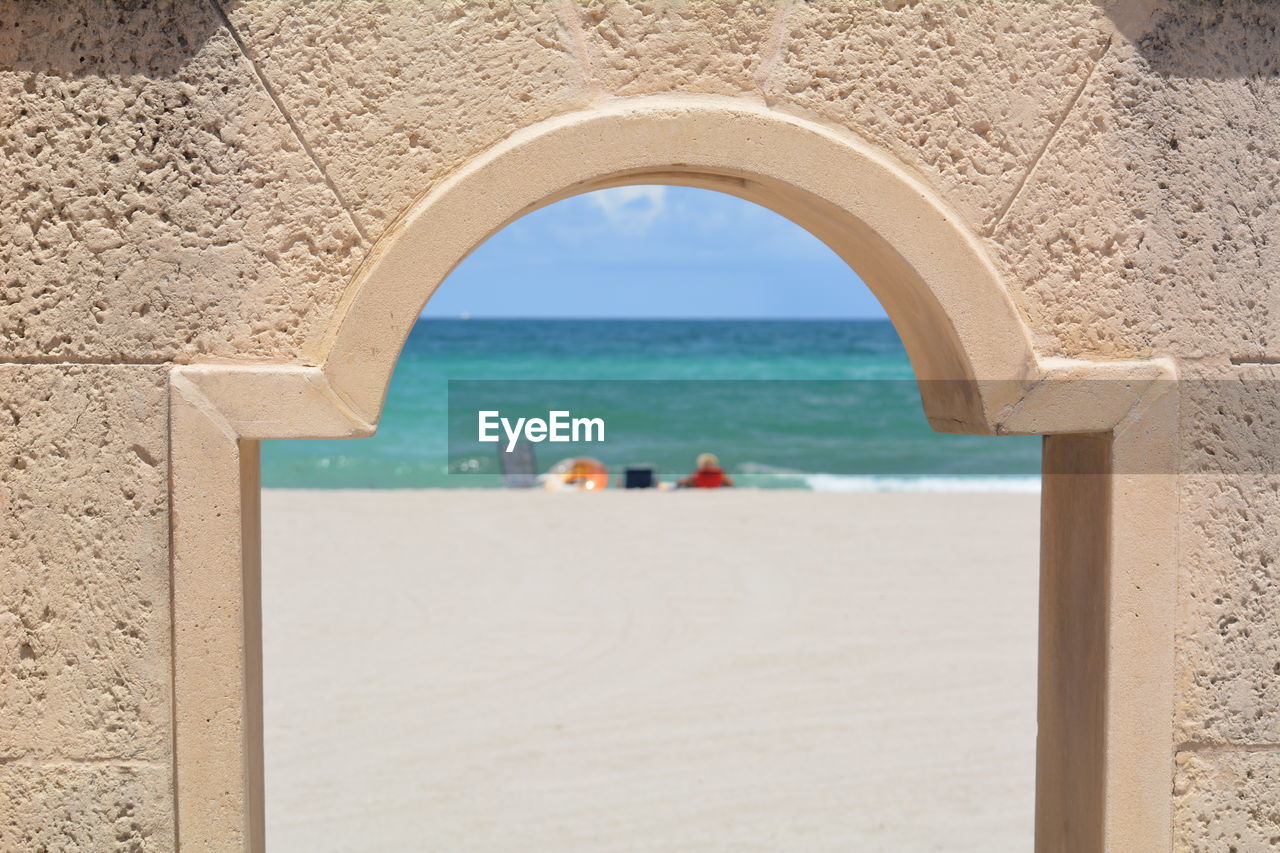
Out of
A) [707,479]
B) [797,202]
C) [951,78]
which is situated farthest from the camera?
[707,479]

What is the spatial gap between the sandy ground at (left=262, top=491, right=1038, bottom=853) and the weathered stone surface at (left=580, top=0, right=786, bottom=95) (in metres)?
4.29

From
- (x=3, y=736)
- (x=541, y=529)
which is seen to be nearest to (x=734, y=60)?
(x=3, y=736)

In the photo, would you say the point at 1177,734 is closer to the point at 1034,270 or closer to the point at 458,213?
the point at 1034,270

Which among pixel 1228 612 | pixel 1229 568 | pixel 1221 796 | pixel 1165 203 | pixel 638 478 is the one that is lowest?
pixel 1221 796

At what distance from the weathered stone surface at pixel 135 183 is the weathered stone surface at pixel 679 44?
730 millimetres

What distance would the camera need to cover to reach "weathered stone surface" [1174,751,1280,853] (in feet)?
9.13

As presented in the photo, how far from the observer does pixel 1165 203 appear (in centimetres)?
274

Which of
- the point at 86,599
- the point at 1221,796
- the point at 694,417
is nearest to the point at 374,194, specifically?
the point at 86,599

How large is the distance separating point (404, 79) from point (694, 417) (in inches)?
1094

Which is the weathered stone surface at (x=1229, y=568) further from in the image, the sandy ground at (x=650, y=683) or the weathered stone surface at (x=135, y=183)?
the sandy ground at (x=650, y=683)

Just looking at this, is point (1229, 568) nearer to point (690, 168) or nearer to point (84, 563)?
point (690, 168)

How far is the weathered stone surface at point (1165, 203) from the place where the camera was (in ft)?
8.91

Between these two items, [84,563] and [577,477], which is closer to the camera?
[84,563]

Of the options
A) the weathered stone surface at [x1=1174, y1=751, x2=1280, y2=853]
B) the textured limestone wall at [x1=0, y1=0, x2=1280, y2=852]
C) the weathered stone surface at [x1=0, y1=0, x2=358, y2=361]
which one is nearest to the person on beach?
the weathered stone surface at [x1=1174, y1=751, x2=1280, y2=853]
